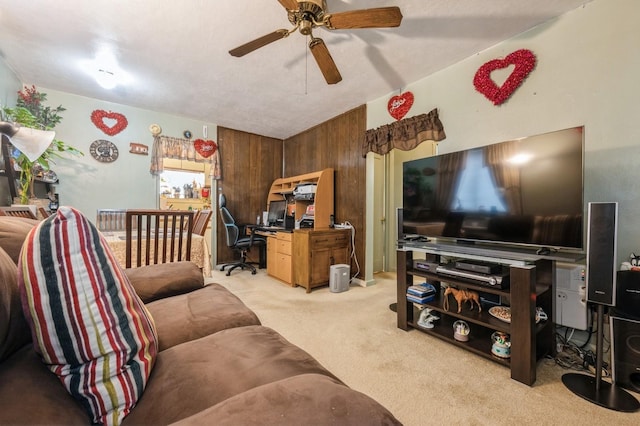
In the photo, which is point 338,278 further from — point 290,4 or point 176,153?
point 176,153

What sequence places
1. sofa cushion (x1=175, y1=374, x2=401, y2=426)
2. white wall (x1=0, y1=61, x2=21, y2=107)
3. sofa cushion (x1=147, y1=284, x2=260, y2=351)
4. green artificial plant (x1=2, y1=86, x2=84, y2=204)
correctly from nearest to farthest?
sofa cushion (x1=175, y1=374, x2=401, y2=426) → sofa cushion (x1=147, y1=284, x2=260, y2=351) → green artificial plant (x1=2, y1=86, x2=84, y2=204) → white wall (x1=0, y1=61, x2=21, y2=107)

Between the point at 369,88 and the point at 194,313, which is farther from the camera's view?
the point at 369,88

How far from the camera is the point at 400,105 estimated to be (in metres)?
3.07

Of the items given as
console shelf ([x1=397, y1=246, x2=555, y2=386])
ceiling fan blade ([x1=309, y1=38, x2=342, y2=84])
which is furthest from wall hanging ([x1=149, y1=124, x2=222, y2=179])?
console shelf ([x1=397, y1=246, x2=555, y2=386])

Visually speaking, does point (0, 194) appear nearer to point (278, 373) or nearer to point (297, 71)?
point (297, 71)

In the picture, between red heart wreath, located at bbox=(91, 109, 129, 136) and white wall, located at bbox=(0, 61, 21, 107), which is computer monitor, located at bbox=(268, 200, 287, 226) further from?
white wall, located at bbox=(0, 61, 21, 107)

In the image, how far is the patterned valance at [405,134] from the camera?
2.70 metres

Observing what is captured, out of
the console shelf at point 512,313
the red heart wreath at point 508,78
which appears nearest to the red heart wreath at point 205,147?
the console shelf at point 512,313

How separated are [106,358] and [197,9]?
2366mm

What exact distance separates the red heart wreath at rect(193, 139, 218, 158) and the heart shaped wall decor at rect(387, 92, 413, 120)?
299 cm

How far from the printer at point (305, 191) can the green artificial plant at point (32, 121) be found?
2.71 meters

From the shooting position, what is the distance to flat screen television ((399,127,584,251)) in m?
1.60

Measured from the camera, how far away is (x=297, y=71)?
2771 mm

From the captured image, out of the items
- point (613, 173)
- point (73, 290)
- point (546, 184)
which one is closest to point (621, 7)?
point (613, 173)
